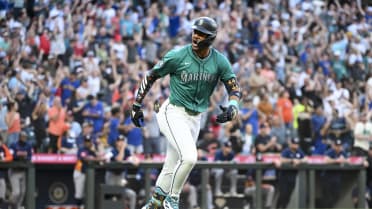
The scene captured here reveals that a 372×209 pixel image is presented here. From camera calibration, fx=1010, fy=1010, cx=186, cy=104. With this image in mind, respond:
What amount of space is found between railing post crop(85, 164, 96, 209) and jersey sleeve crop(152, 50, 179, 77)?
4943 millimetres

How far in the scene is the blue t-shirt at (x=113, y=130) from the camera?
62.5 ft

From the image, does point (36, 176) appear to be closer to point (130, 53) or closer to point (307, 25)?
point (130, 53)

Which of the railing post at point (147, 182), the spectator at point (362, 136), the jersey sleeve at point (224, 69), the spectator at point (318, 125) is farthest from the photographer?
the spectator at point (318, 125)

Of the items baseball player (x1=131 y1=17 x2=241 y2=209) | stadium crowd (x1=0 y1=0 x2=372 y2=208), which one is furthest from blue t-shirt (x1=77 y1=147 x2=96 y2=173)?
baseball player (x1=131 y1=17 x2=241 y2=209)

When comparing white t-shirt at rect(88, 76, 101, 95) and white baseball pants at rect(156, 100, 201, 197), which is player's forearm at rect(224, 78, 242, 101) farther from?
white t-shirt at rect(88, 76, 101, 95)

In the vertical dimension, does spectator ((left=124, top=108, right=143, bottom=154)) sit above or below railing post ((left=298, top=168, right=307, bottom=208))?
above

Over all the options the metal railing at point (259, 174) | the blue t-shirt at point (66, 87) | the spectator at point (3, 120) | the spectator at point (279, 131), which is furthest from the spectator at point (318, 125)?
the spectator at point (3, 120)

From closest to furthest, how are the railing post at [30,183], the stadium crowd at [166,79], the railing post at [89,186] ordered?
the railing post at [30,183]
the railing post at [89,186]
the stadium crowd at [166,79]

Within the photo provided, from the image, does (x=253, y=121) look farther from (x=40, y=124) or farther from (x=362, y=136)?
(x=40, y=124)

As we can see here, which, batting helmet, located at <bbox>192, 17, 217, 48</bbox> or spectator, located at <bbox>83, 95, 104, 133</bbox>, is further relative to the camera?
spectator, located at <bbox>83, 95, 104, 133</bbox>

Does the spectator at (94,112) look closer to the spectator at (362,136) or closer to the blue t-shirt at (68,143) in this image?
the blue t-shirt at (68,143)

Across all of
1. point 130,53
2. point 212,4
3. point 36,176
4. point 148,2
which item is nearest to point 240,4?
point 212,4

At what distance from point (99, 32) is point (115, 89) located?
2298 millimetres

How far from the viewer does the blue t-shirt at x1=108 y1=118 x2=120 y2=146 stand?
62.5 feet
